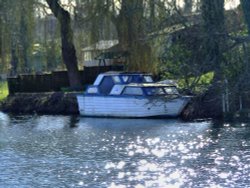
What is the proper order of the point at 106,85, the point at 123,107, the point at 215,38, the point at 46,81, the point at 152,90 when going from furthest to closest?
the point at 46,81 → the point at 106,85 → the point at 123,107 → the point at 152,90 → the point at 215,38

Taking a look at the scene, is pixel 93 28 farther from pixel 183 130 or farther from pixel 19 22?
pixel 183 130

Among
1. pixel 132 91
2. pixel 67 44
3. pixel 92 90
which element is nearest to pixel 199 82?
pixel 132 91

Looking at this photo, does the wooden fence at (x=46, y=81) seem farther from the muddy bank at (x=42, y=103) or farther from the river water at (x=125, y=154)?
the river water at (x=125, y=154)

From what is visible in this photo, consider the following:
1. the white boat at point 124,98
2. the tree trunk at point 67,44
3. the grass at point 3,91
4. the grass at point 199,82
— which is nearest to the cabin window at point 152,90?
the white boat at point 124,98

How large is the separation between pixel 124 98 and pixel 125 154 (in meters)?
12.7

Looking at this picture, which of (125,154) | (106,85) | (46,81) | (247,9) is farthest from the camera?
(46,81)

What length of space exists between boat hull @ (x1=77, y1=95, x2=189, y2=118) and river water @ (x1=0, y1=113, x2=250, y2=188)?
819 millimetres

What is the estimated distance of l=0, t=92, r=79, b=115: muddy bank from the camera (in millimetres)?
40000

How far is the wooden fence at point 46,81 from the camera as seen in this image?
147ft

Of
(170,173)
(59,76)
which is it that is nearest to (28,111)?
(59,76)

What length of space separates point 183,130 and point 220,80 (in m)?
18.7

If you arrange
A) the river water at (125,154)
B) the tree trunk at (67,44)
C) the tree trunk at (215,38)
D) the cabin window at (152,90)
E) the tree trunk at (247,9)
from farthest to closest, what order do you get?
the tree trunk at (67,44), the cabin window at (152,90), the river water at (125,154), the tree trunk at (215,38), the tree trunk at (247,9)

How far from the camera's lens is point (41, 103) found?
4128cm

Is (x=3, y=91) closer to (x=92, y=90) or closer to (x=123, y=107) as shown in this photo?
(x=92, y=90)
